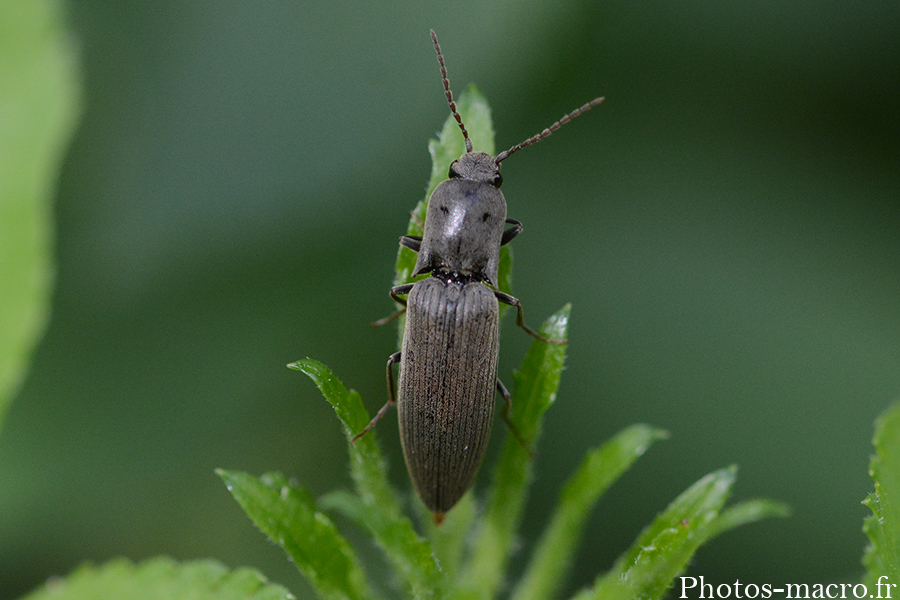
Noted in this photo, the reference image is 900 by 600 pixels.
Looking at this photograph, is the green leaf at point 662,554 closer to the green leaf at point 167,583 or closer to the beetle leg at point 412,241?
the green leaf at point 167,583

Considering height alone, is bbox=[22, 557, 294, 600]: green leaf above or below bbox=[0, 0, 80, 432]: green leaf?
below

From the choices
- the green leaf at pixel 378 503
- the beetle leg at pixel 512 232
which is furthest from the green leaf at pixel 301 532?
the beetle leg at pixel 512 232

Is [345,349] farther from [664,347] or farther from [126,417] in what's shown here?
[664,347]

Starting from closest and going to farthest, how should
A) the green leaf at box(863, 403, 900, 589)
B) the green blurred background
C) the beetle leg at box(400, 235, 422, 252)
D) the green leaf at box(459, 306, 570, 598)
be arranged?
the green leaf at box(863, 403, 900, 589) → the green leaf at box(459, 306, 570, 598) → the beetle leg at box(400, 235, 422, 252) → the green blurred background

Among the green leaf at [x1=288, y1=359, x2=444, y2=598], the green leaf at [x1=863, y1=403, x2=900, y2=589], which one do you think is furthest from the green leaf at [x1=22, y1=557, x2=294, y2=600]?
the green leaf at [x1=863, y1=403, x2=900, y2=589]

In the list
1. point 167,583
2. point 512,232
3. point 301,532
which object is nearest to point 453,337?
point 512,232

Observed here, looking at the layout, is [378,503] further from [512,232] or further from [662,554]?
[512,232]

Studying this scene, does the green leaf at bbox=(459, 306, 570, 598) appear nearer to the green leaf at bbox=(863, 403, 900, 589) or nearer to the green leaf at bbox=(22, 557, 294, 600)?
the green leaf at bbox=(22, 557, 294, 600)
